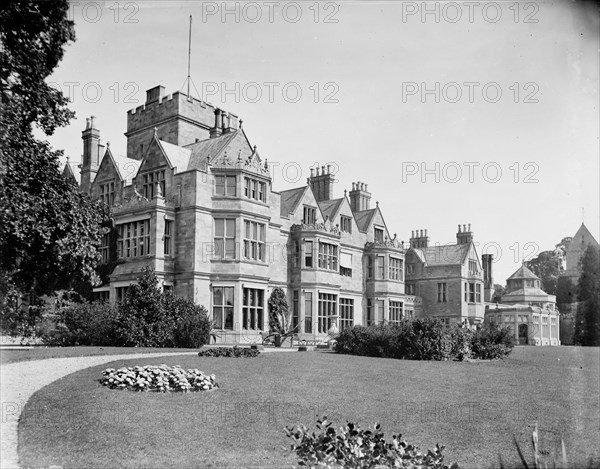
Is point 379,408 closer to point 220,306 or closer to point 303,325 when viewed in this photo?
point 220,306

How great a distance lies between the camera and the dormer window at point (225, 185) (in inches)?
1265

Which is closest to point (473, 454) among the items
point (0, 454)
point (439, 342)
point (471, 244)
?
point (0, 454)

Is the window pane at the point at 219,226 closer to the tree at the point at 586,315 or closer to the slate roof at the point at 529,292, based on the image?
the tree at the point at 586,315

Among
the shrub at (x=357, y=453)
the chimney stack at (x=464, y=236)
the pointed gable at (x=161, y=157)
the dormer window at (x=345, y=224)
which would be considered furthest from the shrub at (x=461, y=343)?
the chimney stack at (x=464, y=236)

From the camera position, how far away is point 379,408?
41.4ft

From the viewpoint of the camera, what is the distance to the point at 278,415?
11586 mm

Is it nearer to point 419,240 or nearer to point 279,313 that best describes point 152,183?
point 279,313

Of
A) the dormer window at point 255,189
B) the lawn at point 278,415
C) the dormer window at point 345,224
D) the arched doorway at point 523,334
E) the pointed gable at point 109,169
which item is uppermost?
the pointed gable at point 109,169

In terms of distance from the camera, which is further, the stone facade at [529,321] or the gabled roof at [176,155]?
the stone facade at [529,321]

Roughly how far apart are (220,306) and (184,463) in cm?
2277

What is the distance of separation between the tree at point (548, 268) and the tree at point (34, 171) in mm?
85312

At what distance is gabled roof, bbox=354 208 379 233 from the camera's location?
1789 inches

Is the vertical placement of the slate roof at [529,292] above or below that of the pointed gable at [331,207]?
below

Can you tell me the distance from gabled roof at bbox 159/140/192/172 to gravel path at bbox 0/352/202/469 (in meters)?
14.7
